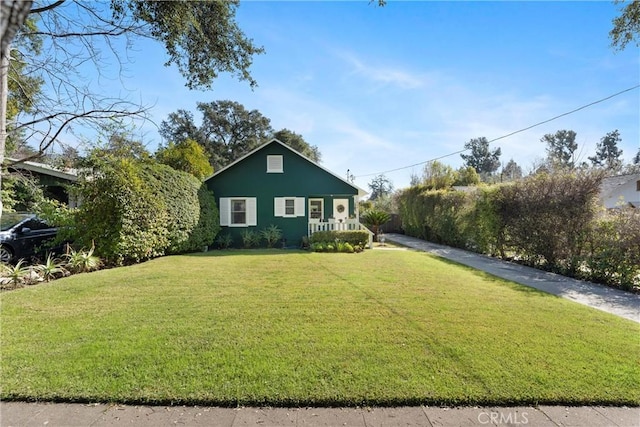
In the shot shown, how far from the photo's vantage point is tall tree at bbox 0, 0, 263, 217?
14.6 ft

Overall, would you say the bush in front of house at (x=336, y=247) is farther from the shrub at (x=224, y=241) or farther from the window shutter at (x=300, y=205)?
the shrub at (x=224, y=241)

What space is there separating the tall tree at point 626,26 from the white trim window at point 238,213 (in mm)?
12819

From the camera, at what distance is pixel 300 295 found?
5.60 m

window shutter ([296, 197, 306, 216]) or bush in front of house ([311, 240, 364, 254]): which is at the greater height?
window shutter ([296, 197, 306, 216])

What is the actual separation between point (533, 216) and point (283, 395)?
978 cm

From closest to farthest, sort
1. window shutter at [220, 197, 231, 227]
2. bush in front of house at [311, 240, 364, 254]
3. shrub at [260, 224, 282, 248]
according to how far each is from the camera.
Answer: bush in front of house at [311, 240, 364, 254] < shrub at [260, 224, 282, 248] < window shutter at [220, 197, 231, 227]

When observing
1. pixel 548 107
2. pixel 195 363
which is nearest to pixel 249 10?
pixel 195 363

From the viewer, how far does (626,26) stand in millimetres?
6121

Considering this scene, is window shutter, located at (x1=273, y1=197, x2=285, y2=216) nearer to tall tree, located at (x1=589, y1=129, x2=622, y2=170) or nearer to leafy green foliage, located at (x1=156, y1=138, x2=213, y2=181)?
leafy green foliage, located at (x1=156, y1=138, x2=213, y2=181)

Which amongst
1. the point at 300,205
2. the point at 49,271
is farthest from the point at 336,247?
the point at 49,271

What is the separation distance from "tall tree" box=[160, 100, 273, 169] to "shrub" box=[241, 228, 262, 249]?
2398 centimetres

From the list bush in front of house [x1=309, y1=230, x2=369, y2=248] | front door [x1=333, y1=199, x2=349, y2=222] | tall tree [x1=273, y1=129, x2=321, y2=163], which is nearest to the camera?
bush in front of house [x1=309, y1=230, x2=369, y2=248]

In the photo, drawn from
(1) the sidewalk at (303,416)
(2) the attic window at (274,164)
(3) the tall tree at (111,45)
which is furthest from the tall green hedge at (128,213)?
(1) the sidewalk at (303,416)

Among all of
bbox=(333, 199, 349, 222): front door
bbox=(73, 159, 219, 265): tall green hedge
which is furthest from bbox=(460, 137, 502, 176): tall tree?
bbox=(73, 159, 219, 265): tall green hedge
